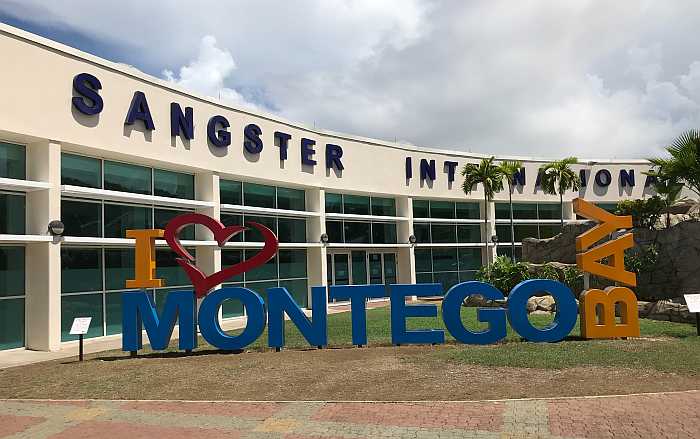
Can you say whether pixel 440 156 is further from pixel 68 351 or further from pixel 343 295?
pixel 68 351

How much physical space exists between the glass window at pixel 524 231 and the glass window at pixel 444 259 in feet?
16.3

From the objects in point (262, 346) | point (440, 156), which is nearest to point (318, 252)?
point (440, 156)

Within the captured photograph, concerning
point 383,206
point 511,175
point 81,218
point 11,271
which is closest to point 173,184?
point 81,218

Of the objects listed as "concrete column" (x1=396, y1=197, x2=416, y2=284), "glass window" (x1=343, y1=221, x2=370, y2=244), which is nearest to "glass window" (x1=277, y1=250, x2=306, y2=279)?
"glass window" (x1=343, y1=221, x2=370, y2=244)

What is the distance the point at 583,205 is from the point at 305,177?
16.3 metres

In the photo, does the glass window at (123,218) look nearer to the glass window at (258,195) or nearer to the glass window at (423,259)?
the glass window at (258,195)

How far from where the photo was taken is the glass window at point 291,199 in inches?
1231

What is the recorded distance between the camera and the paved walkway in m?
9.38

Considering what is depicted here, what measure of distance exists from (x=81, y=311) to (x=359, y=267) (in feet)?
61.3

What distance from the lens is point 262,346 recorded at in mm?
18047

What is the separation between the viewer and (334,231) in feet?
114

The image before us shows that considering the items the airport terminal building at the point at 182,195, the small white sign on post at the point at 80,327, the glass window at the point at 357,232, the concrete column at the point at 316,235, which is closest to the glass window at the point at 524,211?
the airport terminal building at the point at 182,195

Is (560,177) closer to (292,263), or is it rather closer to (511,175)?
(511,175)

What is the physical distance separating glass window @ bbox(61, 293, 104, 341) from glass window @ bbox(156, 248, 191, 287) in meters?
3.02
